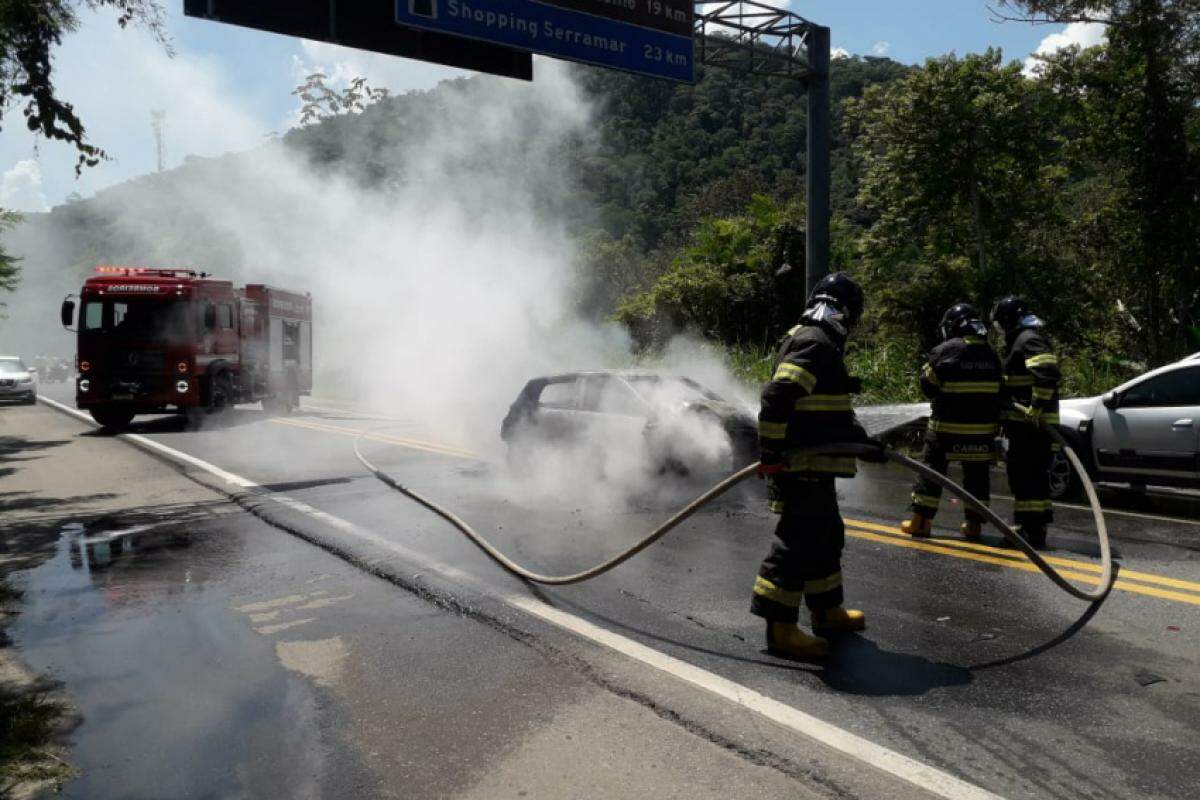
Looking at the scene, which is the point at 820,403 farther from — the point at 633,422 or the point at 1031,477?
the point at 633,422

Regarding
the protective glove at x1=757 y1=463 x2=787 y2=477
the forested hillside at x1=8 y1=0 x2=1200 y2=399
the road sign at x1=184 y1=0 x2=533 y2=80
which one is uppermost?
the road sign at x1=184 y1=0 x2=533 y2=80

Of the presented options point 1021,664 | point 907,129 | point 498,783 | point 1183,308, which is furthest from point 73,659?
point 907,129

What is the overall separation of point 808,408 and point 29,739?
3507 millimetres

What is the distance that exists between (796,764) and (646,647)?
1313 mm

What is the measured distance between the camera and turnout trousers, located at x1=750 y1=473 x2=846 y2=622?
4176 millimetres

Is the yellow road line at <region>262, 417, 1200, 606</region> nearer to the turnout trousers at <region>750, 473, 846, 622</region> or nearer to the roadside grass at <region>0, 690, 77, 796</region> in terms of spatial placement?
the turnout trousers at <region>750, 473, 846, 622</region>

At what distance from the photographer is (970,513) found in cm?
671

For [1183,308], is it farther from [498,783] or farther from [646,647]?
[498,783]

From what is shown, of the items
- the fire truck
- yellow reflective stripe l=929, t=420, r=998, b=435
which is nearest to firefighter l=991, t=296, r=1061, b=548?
yellow reflective stripe l=929, t=420, r=998, b=435

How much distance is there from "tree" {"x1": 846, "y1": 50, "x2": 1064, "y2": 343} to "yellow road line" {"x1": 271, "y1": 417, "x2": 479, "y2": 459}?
8.68m

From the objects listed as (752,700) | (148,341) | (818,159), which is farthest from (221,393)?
(752,700)

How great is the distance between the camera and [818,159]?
14.0m

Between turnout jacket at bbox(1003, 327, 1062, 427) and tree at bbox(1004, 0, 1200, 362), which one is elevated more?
tree at bbox(1004, 0, 1200, 362)

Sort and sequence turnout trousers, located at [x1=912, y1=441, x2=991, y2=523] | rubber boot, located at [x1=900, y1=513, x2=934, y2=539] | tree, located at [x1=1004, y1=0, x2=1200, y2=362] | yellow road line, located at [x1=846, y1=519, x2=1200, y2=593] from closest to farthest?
yellow road line, located at [x1=846, y1=519, x2=1200, y2=593] < turnout trousers, located at [x1=912, y1=441, x2=991, y2=523] < rubber boot, located at [x1=900, y1=513, x2=934, y2=539] < tree, located at [x1=1004, y1=0, x2=1200, y2=362]
